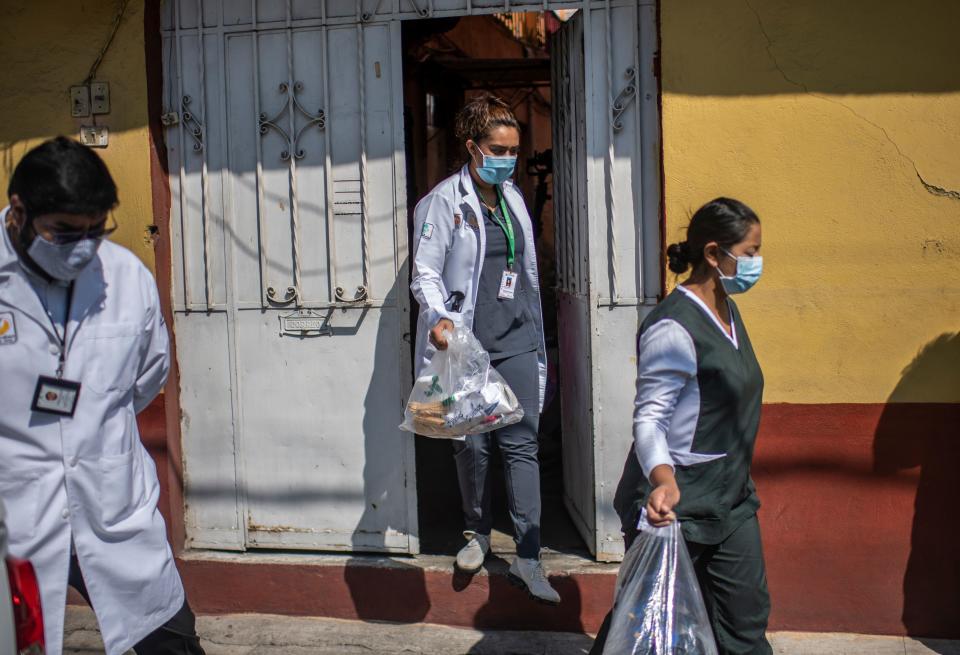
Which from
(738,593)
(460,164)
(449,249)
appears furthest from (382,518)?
(738,593)

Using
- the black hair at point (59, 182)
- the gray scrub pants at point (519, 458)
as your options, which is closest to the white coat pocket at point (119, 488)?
the black hair at point (59, 182)

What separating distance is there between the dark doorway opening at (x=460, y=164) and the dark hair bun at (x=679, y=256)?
1.61 m

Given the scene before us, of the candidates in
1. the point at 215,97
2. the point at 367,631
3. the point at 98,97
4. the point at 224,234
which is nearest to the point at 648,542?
the point at 367,631

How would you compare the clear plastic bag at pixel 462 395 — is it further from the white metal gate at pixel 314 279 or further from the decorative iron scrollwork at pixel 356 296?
the decorative iron scrollwork at pixel 356 296

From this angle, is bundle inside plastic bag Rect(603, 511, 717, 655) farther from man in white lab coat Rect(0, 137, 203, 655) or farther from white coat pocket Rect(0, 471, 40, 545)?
white coat pocket Rect(0, 471, 40, 545)

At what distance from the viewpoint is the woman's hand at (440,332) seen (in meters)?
3.81

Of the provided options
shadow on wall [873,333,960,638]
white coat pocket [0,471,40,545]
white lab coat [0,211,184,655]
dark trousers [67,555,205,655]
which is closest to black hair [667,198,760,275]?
shadow on wall [873,333,960,638]

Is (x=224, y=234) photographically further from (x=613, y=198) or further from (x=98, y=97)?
(x=613, y=198)

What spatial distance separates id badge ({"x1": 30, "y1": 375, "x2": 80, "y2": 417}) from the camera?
2.65 m

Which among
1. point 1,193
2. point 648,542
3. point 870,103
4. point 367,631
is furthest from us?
point 1,193

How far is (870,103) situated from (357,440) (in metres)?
2.71

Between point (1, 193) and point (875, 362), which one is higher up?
point (1, 193)

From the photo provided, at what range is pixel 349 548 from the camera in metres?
4.68

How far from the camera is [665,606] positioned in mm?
2836
